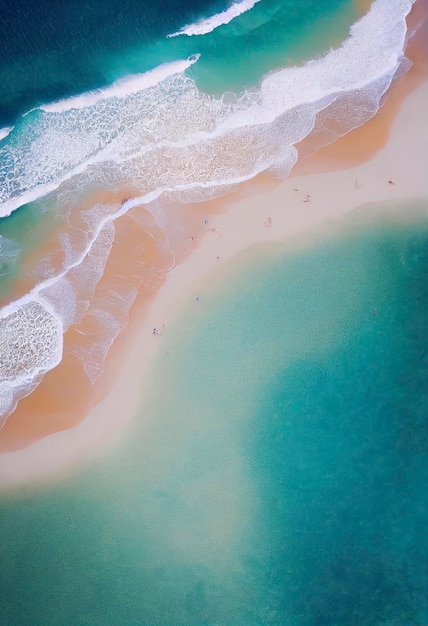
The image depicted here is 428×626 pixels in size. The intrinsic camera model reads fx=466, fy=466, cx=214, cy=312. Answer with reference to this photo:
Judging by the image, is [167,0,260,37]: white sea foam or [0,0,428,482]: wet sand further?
[167,0,260,37]: white sea foam

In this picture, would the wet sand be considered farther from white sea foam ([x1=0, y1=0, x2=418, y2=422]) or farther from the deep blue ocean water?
the deep blue ocean water

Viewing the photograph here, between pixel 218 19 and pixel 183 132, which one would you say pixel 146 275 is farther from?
pixel 218 19

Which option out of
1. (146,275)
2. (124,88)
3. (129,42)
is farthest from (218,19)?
(146,275)

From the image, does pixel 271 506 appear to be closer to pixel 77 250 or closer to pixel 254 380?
pixel 254 380

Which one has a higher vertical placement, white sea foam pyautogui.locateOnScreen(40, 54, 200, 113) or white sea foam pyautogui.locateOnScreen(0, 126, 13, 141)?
white sea foam pyautogui.locateOnScreen(0, 126, 13, 141)

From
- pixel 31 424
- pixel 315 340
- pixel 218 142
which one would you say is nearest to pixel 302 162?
pixel 218 142

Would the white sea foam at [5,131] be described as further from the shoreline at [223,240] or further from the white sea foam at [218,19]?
the shoreline at [223,240]

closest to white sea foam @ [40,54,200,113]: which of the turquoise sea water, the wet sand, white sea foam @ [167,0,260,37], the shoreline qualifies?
white sea foam @ [167,0,260,37]
